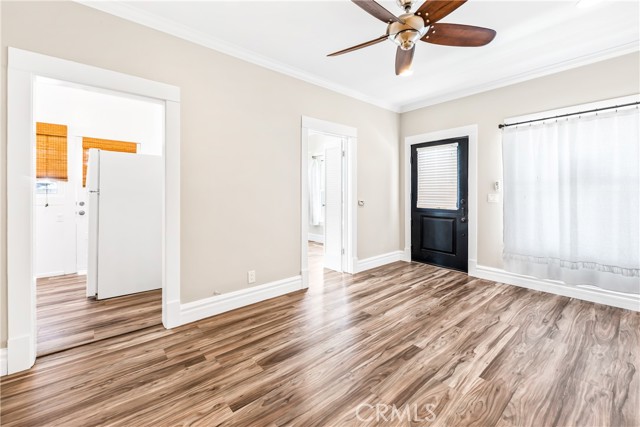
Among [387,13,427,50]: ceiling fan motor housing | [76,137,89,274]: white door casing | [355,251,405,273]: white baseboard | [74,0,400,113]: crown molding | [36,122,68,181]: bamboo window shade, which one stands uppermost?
[74,0,400,113]: crown molding

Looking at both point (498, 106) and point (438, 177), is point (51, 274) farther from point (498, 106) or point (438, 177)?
point (498, 106)

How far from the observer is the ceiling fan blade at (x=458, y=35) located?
200cm

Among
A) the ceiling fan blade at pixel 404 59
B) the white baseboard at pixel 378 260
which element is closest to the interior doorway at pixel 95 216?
the ceiling fan blade at pixel 404 59

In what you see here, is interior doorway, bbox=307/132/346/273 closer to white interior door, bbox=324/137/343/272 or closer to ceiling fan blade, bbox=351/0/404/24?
white interior door, bbox=324/137/343/272

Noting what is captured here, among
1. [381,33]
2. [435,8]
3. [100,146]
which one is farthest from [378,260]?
[100,146]

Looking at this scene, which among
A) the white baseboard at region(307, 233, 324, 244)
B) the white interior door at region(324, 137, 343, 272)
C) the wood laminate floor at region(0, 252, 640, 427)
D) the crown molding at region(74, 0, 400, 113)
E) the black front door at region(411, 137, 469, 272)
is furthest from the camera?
the white baseboard at region(307, 233, 324, 244)

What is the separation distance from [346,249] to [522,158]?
108 inches

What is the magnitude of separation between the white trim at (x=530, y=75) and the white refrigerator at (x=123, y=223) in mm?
4300

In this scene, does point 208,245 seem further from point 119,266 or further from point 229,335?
point 119,266

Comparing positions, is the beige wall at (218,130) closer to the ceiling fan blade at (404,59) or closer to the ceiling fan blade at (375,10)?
the ceiling fan blade at (404,59)

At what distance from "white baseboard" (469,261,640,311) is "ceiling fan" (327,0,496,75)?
3090mm

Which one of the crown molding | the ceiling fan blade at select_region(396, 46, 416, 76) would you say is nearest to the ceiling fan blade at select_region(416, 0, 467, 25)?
the ceiling fan blade at select_region(396, 46, 416, 76)

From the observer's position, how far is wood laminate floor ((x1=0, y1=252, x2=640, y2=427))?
5.07 ft

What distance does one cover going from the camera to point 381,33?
8.79 feet
